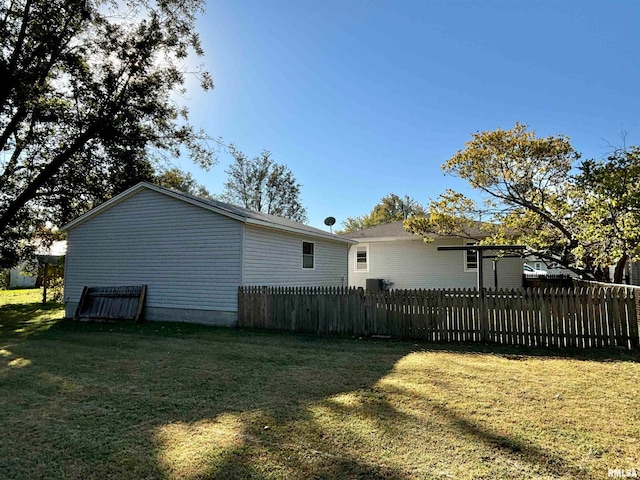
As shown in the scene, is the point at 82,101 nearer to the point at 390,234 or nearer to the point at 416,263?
the point at 390,234

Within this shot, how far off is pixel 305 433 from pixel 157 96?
1727cm

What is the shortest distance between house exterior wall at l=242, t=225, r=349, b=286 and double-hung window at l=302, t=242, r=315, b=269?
160 mm

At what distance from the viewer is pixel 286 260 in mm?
12945

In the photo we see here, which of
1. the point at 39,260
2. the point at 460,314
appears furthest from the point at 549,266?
the point at 39,260

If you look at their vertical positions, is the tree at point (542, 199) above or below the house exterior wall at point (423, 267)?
above

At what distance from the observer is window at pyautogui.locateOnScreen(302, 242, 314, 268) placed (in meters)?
14.2

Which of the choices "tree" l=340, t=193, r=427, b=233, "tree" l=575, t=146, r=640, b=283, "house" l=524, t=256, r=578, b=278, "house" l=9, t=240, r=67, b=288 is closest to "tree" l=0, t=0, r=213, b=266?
"house" l=9, t=240, r=67, b=288

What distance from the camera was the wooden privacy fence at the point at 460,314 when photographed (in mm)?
7137

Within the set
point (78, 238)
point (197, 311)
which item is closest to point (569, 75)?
point (197, 311)

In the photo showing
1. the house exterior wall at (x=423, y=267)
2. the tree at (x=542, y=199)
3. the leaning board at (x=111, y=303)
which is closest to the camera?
the tree at (x=542, y=199)

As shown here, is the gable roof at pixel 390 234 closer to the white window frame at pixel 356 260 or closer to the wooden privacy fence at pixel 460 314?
the white window frame at pixel 356 260

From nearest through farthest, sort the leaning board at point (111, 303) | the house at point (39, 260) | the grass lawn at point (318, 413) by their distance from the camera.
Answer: the grass lawn at point (318, 413)
the leaning board at point (111, 303)
the house at point (39, 260)

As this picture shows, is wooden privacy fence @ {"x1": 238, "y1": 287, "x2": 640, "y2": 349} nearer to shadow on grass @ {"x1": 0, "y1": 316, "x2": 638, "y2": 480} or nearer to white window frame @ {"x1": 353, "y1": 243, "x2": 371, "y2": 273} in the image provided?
A: shadow on grass @ {"x1": 0, "y1": 316, "x2": 638, "y2": 480}

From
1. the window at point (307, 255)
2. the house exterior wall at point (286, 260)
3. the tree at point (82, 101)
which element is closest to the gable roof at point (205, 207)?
the house exterior wall at point (286, 260)
